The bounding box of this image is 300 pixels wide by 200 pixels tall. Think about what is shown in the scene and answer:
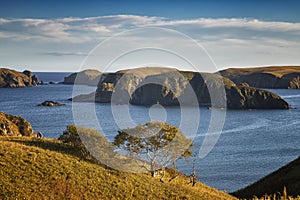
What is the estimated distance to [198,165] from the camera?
96812 millimetres

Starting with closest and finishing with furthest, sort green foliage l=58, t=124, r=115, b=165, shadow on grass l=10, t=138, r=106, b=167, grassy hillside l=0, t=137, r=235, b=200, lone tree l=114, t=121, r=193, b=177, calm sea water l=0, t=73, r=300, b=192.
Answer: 1. grassy hillside l=0, t=137, r=235, b=200
2. shadow on grass l=10, t=138, r=106, b=167
3. green foliage l=58, t=124, r=115, b=165
4. lone tree l=114, t=121, r=193, b=177
5. calm sea water l=0, t=73, r=300, b=192

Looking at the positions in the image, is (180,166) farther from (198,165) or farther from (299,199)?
(299,199)

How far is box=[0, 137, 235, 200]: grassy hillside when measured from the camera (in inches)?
1325

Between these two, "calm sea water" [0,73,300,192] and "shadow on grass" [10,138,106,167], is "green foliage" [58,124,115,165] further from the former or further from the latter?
"calm sea water" [0,73,300,192]

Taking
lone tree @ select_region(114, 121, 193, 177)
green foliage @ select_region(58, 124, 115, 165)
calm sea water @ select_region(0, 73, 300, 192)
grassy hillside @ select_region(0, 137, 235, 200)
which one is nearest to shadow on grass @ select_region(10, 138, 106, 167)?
grassy hillside @ select_region(0, 137, 235, 200)

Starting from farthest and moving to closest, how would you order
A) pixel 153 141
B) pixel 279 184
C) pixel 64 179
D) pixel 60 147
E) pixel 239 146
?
pixel 239 146 → pixel 279 184 → pixel 153 141 → pixel 60 147 → pixel 64 179

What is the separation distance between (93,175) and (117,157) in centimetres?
838

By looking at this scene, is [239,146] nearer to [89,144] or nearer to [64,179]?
[89,144]

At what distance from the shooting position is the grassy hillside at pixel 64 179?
33656mm

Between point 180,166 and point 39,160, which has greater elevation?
point 39,160

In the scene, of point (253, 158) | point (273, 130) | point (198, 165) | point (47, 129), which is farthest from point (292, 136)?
point (47, 129)

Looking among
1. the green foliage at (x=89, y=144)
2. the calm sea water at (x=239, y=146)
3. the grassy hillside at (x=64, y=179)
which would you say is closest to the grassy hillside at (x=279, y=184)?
the grassy hillside at (x=64, y=179)

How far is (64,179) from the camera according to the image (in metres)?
36.8

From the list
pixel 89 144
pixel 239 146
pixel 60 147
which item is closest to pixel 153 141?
pixel 89 144
